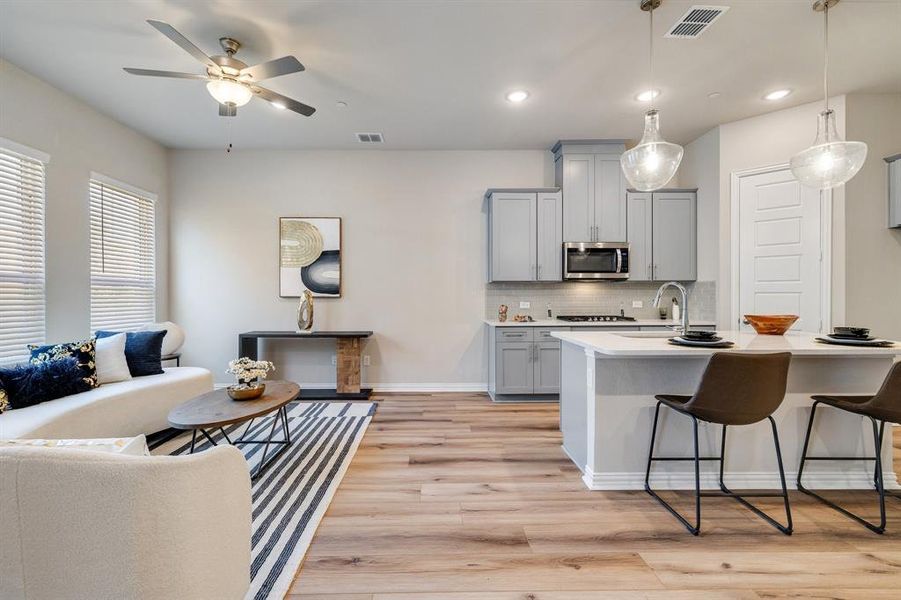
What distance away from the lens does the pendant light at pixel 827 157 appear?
2344mm

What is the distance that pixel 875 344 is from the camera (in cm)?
219

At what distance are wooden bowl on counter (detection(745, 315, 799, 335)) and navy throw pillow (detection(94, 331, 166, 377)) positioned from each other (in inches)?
191

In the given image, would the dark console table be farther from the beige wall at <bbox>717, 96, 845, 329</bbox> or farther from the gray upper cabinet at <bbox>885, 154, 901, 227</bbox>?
the gray upper cabinet at <bbox>885, 154, 901, 227</bbox>

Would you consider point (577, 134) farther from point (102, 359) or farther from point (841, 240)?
point (102, 359)

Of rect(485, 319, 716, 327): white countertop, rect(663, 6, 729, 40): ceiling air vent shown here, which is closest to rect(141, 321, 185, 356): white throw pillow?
rect(485, 319, 716, 327): white countertop

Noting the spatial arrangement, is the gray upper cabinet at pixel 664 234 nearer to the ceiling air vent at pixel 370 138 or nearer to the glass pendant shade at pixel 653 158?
the glass pendant shade at pixel 653 158

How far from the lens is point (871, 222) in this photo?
351cm

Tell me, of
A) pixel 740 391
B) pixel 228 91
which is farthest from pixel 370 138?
pixel 740 391

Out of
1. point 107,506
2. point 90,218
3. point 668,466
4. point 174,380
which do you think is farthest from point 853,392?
point 90,218

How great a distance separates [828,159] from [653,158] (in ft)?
3.58

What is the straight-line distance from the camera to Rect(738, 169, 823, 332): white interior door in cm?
365

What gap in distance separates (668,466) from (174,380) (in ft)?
12.7

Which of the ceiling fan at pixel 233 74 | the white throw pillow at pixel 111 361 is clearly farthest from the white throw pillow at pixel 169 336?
the ceiling fan at pixel 233 74

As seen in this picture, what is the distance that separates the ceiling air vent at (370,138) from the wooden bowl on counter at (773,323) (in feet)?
13.0
